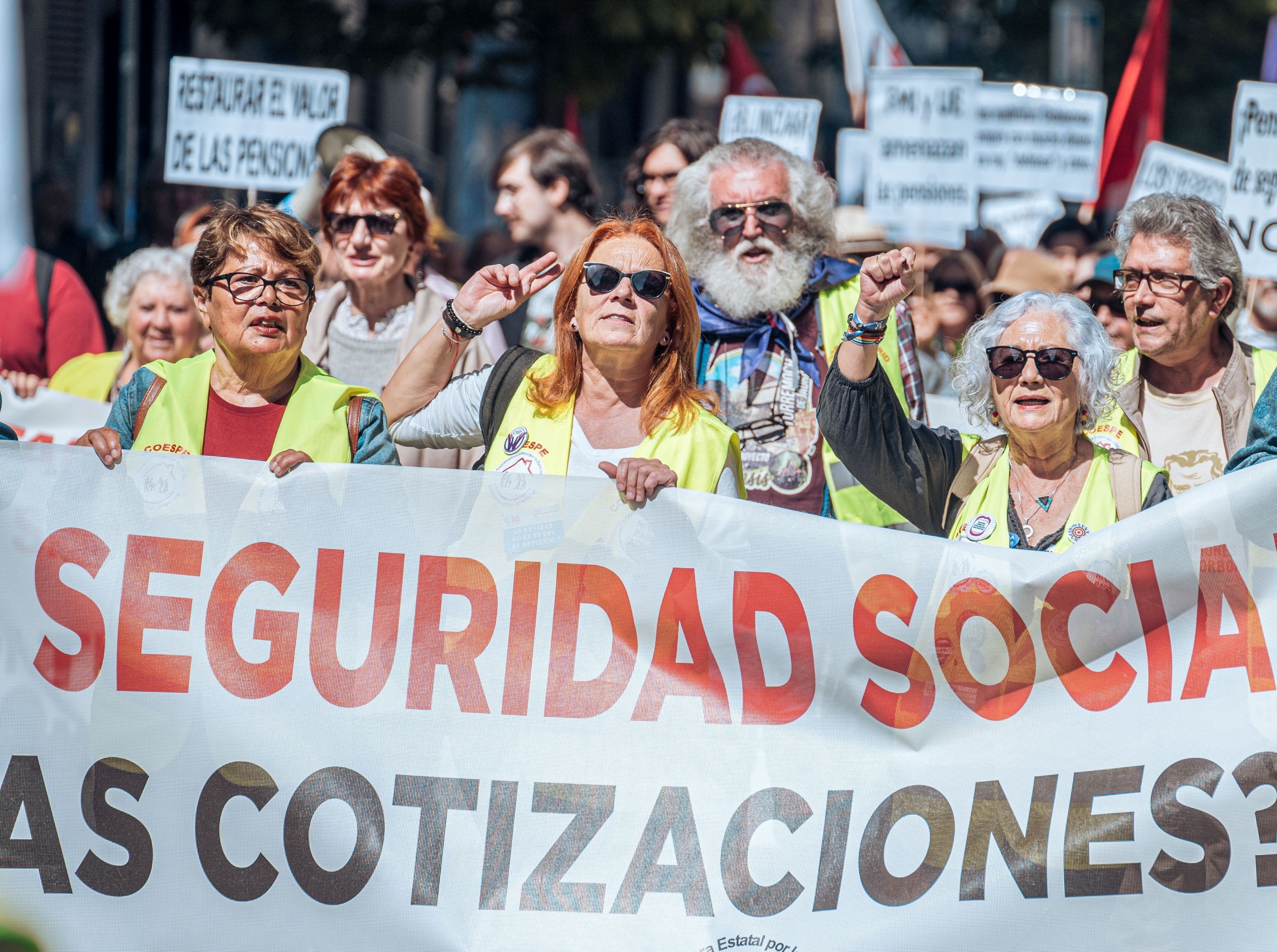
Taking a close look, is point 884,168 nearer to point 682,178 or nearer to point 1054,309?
point 682,178

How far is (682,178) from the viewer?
4988 mm

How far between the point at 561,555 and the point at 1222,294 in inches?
83.2

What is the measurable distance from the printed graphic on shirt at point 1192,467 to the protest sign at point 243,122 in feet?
15.2

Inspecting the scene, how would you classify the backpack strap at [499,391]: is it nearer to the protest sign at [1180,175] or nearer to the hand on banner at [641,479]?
the hand on banner at [641,479]

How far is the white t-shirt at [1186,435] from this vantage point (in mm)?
4207

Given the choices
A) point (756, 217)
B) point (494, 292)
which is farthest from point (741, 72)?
point (494, 292)

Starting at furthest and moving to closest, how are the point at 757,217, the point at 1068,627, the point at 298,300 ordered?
the point at 757,217
the point at 298,300
the point at 1068,627

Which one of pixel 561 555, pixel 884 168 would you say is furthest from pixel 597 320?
pixel 884 168

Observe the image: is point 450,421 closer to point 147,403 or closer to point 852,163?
point 147,403

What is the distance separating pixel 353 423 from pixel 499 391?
37cm

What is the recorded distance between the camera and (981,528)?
3633 millimetres

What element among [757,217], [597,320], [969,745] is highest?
[757,217]

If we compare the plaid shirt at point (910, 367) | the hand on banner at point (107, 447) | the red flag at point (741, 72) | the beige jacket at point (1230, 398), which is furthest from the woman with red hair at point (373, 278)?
the red flag at point (741, 72)

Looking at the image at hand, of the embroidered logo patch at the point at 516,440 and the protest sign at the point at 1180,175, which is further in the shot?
the protest sign at the point at 1180,175
